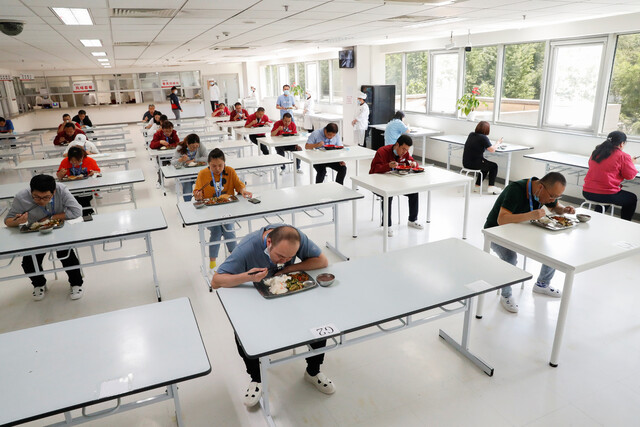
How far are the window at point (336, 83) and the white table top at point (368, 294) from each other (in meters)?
10.7

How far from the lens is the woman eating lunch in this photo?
12.7 feet

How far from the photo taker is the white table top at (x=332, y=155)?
18.4 feet

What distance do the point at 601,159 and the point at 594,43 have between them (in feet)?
7.57

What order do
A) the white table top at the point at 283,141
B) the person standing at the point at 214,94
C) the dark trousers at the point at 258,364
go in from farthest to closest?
the person standing at the point at 214,94
the white table top at the point at 283,141
the dark trousers at the point at 258,364

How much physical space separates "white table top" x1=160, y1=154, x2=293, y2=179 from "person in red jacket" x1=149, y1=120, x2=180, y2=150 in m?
1.44

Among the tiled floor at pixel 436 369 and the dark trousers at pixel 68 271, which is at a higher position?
the dark trousers at pixel 68 271

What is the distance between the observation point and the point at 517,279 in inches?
94.0

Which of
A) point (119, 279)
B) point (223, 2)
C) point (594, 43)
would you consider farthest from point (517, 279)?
point (594, 43)

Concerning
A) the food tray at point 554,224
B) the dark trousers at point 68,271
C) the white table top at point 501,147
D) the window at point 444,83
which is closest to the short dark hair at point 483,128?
the white table top at point 501,147

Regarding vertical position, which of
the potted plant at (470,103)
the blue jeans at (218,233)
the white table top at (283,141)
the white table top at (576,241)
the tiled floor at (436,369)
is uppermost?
the potted plant at (470,103)

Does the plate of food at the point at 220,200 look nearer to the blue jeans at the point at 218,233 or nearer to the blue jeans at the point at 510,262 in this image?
the blue jeans at the point at 218,233

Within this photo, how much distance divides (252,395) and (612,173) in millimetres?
4520

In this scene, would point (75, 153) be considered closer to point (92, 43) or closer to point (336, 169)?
point (92, 43)

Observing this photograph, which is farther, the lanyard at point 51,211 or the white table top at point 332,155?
the white table top at point 332,155
